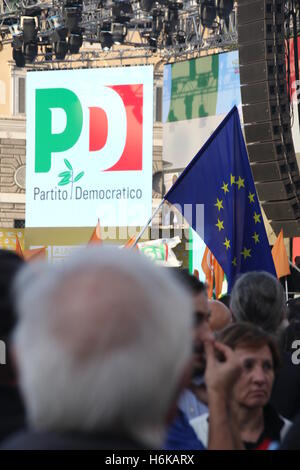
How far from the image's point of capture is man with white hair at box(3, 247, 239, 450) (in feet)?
4.98

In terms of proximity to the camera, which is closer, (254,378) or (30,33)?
(254,378)

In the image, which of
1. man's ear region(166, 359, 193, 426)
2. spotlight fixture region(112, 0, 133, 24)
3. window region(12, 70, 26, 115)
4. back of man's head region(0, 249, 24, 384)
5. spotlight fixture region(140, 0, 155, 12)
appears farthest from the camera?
window region(12, 70, 26, 115)

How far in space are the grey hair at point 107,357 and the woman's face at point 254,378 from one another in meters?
1.40

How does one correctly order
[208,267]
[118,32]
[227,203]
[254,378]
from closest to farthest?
[254,378] → [227,203] → [208,267] → [118,32]

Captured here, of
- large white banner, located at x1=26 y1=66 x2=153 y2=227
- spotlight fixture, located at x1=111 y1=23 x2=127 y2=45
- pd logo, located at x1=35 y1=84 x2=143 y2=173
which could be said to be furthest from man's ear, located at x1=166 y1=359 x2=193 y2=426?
spotlight fixture, located at x1=111 y1=23 x2=127 y2=45

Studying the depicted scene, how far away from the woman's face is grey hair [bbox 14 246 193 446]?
1.40 m

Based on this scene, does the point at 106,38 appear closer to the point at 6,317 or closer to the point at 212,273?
the point at 212,273

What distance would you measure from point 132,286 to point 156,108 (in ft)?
117

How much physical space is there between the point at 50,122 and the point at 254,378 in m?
22.8

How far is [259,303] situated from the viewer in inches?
160

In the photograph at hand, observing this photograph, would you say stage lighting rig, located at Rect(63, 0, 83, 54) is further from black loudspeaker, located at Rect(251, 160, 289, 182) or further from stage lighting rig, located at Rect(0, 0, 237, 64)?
black loudspeaker, located at Rect(251, 160, 289, 182)

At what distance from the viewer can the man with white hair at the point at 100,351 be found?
1.52 metres

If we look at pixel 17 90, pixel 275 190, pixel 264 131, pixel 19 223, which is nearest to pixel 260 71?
pixel 264 131

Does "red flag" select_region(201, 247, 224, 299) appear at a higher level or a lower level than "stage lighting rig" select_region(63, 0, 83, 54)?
lower
